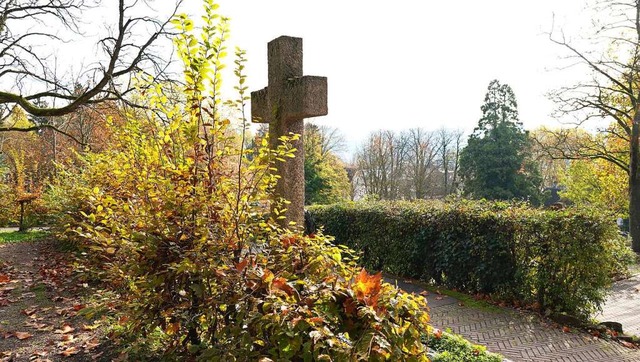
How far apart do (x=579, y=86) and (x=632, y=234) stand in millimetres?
6493

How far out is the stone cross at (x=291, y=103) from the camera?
4691 millimetres

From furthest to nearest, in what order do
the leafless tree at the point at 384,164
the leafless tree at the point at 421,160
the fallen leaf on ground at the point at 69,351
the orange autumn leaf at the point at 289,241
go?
the leafless tree at the point at 384,164, the leafless tree at the point at 421,160, the fallen leaf on ground at the point at 69,351, the orange autumn leaf at the point at 289,241

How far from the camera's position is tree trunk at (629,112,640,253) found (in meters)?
17.1

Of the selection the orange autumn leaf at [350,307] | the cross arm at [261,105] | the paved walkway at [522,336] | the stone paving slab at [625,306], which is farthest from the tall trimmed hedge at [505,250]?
the orange autumn leaf at [350,307]

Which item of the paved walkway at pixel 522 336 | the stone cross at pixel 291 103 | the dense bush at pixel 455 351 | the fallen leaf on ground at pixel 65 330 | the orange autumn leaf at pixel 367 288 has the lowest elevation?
the paved walkway at pixel 522 336

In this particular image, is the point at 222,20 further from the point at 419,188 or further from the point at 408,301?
the point at 419,188

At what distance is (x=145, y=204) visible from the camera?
311 centimetres

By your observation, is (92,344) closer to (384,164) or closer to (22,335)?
(22,335)

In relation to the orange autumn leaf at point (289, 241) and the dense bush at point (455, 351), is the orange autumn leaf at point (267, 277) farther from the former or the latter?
the dense bush at point (455, 351)

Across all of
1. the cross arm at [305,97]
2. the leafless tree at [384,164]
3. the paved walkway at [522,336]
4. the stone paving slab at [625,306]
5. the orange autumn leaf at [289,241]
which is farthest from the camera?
the leafless tree at [384,164]

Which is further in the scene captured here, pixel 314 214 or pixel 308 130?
pixel 308 130

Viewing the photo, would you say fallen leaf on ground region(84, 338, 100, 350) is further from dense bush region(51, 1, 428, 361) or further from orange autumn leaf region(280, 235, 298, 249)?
orange autumn leaf region(280, 235, 298, 249)

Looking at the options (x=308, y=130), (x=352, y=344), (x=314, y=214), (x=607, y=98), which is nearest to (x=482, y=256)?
(x=314, y=214)

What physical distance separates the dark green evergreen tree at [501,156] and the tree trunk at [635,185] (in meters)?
13.1
